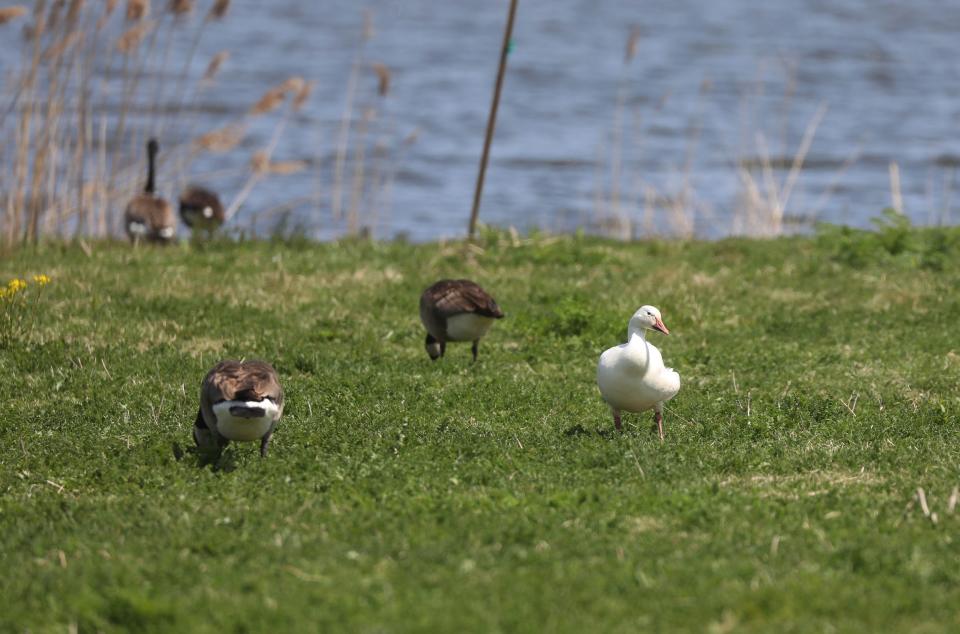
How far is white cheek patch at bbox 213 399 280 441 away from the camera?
26.6 feet

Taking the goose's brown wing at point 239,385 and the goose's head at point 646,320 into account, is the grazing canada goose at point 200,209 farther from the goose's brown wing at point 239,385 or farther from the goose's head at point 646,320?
the goose's head at point 646,320

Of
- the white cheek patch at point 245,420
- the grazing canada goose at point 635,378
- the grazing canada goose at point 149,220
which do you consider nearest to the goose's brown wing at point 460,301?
the grazing canada goose at point 635,378

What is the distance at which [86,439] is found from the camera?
9.20 metres

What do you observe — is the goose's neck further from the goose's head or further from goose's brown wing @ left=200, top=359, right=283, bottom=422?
goose's brown wing @ left=200, top=359, right=283, bottom=422

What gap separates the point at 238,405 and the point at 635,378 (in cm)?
255

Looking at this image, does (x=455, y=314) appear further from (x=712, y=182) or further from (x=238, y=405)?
(x=712, y=182)

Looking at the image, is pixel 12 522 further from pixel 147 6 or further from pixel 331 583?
pixel 147 6

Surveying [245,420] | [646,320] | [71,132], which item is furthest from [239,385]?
[71,132]

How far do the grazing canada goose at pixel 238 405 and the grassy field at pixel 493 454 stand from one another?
0.24m

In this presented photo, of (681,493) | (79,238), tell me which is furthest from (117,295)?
(681,493)

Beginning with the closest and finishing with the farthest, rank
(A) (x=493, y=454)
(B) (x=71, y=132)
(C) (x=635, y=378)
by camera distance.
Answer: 1. (A) (x=493, y=454)
2. (C) (x=635, y=378)
3. (B) (x=71, y=132)

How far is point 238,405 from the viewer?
26.4 feet

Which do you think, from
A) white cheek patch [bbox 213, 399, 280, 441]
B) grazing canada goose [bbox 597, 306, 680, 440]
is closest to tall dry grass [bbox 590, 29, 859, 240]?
grazing canada goose [bbox 597, 306, 680, 440]

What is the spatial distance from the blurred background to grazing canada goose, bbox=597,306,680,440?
8.52 meters
